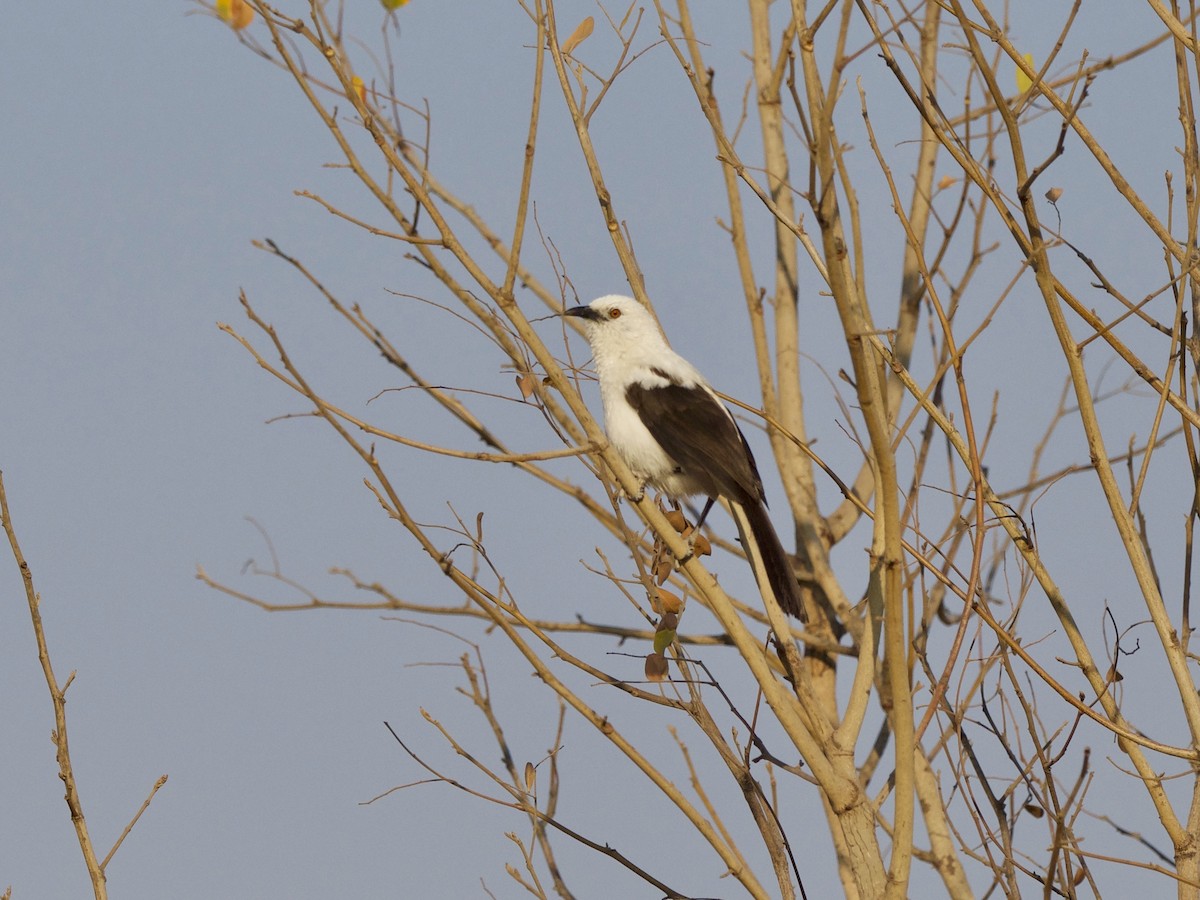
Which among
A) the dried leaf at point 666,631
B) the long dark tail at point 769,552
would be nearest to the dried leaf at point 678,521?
the long dark tail at point 769,552

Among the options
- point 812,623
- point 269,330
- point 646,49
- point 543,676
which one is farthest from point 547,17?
point 812,623

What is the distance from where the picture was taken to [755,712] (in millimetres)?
3414

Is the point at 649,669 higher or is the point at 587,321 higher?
the point at 587,321

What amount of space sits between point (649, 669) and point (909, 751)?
943 mm

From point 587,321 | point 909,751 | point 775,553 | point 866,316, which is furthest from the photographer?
point 587,321

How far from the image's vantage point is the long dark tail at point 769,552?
5.13m

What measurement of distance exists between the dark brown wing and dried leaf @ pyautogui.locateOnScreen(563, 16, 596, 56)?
1.95m

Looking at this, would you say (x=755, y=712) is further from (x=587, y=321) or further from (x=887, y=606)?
(x=587, y=321)

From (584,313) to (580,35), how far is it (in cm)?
222

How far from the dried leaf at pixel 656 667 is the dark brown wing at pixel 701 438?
178 cm

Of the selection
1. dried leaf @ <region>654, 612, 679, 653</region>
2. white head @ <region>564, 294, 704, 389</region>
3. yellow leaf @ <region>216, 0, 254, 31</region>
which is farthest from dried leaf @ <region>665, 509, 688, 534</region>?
yellow leaf @ <region>216, 0, 254, 31</region>

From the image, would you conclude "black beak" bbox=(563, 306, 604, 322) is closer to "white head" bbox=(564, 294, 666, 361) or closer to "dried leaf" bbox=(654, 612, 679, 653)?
"white head" bbox=(564, 294, 666, 361)

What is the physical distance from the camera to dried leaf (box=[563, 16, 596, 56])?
12.5 feet

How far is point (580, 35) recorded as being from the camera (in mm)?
3848
